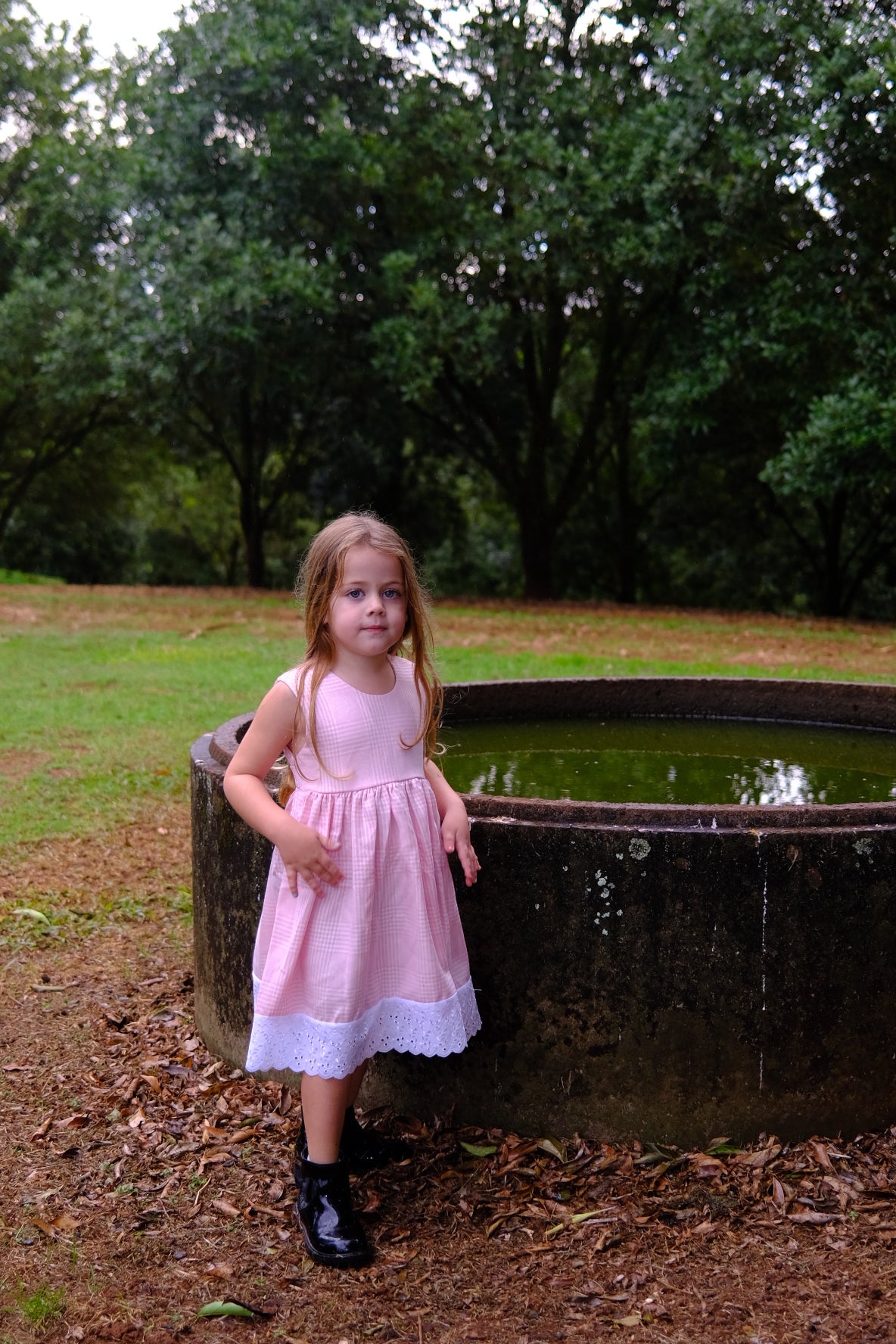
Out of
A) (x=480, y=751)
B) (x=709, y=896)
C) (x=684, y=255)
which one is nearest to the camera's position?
(x=709, y=896)

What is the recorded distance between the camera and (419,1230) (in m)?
2.87

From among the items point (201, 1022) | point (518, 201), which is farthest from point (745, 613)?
point (201, 1022)

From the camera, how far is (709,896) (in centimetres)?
299

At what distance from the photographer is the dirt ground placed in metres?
2.53

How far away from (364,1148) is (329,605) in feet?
4.48

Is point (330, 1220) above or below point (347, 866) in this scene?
below

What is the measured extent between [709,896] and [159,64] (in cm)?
1756

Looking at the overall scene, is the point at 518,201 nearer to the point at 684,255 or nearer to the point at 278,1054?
the point at 684,255

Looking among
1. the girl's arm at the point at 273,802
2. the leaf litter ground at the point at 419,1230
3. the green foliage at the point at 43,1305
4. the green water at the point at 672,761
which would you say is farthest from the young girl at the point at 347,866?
the green water at the point at 672,761

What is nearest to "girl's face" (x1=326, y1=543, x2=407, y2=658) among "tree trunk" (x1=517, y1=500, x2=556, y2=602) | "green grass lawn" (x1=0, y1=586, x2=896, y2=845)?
"green grass lawn" (x1=0, y1=586, x2=896, y2=845)

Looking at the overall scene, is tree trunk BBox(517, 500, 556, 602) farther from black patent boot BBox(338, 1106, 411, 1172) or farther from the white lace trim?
the white lace trim

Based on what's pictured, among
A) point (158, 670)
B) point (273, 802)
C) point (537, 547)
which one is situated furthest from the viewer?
point (537, 547)

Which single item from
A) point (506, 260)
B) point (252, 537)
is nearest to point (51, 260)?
point (252, 537)

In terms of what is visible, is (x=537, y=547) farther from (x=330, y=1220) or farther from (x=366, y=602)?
(x=330, y=1220)
